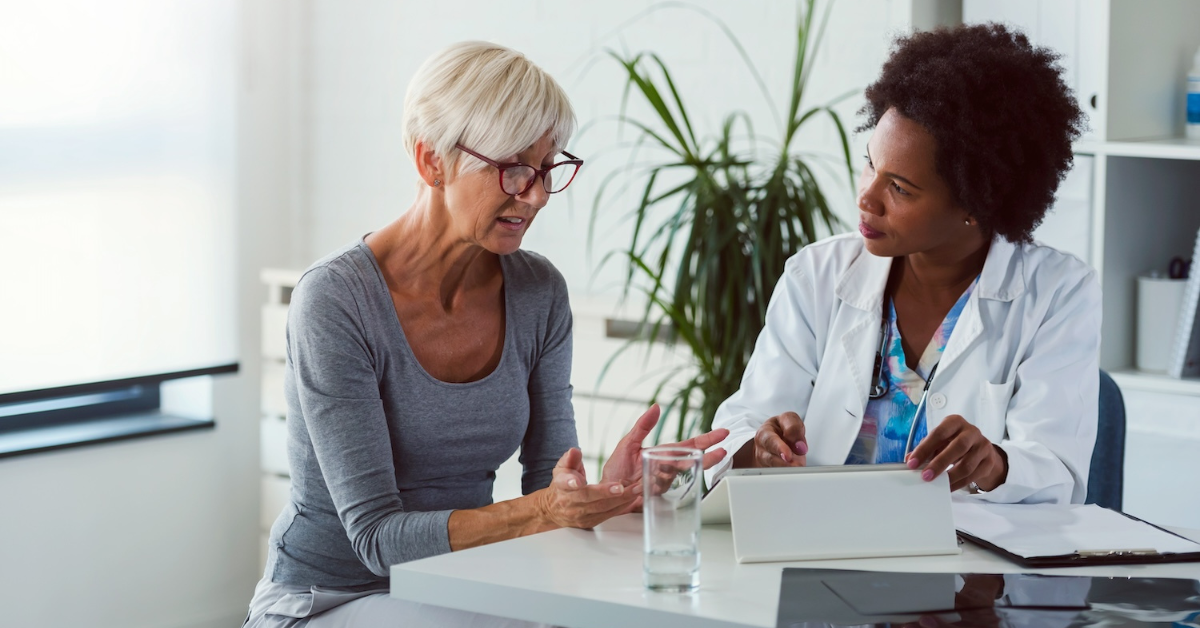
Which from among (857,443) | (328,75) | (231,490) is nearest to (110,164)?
(328,75)

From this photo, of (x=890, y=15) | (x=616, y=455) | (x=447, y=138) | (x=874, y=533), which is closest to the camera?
(x=874, y=533)

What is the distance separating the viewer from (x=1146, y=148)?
89.0 inches

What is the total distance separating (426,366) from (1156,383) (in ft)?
4.63

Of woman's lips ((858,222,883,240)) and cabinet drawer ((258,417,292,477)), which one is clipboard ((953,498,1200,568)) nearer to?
woman's lips ((858,222,883,240))

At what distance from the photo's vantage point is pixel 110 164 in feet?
11.1

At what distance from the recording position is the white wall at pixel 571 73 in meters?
2.85

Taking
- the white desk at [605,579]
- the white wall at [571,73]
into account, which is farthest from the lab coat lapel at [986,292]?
the white wall at [571,73]

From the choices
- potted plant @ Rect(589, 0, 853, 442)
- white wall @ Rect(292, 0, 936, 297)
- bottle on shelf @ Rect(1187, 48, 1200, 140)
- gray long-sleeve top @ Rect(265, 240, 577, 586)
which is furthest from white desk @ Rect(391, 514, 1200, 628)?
white wall @ Rect(292, 0, 936, 297)

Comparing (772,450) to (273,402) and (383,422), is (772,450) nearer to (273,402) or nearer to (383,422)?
(383,422)

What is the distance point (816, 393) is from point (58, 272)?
2.21 meters

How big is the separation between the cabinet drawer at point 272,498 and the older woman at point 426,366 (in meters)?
1.95

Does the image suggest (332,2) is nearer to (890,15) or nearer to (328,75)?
(328,75)

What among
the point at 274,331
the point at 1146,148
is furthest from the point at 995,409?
the point at 274,331

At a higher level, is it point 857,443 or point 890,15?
point 890,15
